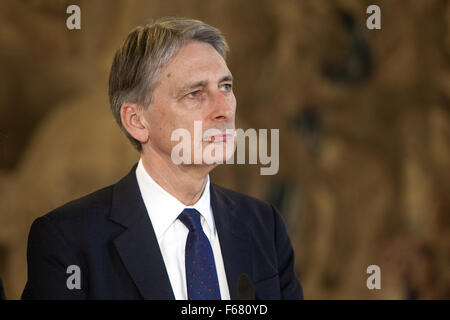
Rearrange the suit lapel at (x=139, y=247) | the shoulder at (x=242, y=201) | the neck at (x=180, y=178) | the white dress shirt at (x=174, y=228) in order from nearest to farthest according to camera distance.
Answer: the suit lapel at (x=139, y=247) < the white dress shirt at (x=174, y=228) < the neck at (x=180, y=178) < the shoulder at (x=242, y=201)

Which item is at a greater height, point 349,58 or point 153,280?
point 349,58

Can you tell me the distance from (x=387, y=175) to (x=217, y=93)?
14.0 ft

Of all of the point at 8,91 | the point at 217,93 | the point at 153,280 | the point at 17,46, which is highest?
the point at 17,46

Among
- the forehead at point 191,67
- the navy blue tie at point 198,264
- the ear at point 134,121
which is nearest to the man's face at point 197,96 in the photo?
the forehead at point 191,67

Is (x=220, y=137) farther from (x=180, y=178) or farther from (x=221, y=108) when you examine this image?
(x=180, y=178)

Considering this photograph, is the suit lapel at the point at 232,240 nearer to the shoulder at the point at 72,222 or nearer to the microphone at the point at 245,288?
the microphone at the point at 245,288

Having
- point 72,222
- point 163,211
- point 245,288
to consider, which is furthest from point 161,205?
point 245,288

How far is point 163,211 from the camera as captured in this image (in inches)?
84.7

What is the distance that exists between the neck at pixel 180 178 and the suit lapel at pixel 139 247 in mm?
103

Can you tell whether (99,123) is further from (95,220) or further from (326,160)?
(95,220)

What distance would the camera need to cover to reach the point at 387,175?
6.03 m

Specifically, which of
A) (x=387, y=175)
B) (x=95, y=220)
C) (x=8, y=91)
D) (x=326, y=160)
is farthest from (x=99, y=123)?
(x=95, y=220)

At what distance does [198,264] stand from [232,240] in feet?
0.63

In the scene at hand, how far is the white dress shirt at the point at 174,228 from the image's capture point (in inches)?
81.7
